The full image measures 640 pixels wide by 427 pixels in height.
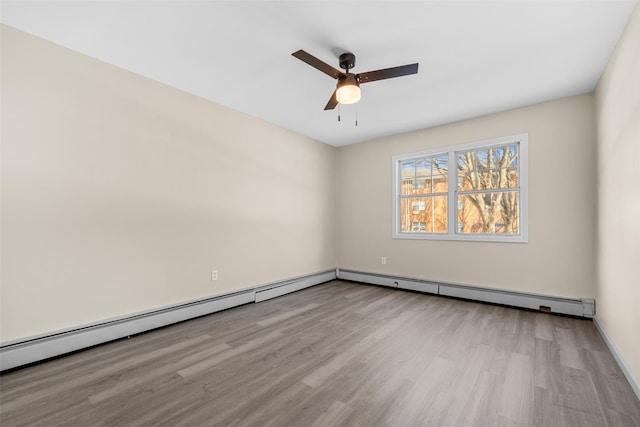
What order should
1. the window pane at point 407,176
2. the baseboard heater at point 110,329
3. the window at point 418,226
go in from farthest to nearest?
1. the window pane at point 407,176
2. the window at point 418,226
3. the baseboard heater at point 110,329

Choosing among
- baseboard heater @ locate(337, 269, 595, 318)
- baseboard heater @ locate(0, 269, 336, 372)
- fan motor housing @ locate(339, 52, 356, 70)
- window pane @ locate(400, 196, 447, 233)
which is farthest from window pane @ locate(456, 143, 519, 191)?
baseboard heater @ locate(0, 269, 336, 372)

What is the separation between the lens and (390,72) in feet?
7.36

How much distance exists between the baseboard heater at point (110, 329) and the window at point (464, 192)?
275cm

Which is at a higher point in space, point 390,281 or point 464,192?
point 464,192

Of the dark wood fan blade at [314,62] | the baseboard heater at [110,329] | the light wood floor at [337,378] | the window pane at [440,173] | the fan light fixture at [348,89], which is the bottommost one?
the light wood floor at [337,378]

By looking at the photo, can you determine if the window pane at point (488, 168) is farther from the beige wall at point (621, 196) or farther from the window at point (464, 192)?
the beige wall at point (621, 196)

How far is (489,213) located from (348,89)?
2955mm

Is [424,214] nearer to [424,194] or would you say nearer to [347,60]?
[424,194]

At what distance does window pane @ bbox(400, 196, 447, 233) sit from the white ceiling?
5.41 ft

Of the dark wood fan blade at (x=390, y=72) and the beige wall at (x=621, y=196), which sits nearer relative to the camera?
the beige wall at (x=621, y=196)

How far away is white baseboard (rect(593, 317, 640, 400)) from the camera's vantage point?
5.99 feet

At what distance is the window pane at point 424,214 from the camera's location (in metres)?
4.38

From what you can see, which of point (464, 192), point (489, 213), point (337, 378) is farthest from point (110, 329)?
point (489, 213)

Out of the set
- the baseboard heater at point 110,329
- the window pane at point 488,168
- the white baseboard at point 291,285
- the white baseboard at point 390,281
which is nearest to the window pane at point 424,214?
the window pane at point 488,168
